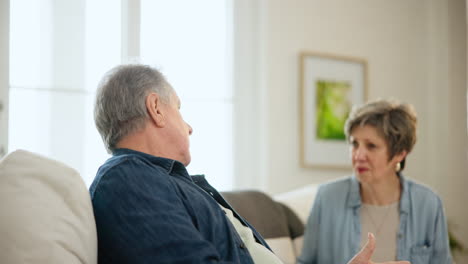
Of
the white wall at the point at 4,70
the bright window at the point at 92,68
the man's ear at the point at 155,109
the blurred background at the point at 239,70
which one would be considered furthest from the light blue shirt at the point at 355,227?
the white wall at the point at 4,70

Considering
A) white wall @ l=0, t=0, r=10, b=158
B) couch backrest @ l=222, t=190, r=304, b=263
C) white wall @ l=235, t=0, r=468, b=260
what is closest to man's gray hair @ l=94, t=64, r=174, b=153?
couch backrest @ l=222, t=190, r=304, b=263

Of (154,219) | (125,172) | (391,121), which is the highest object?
(391,121)

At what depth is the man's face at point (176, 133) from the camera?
165cm

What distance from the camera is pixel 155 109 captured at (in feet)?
5.30

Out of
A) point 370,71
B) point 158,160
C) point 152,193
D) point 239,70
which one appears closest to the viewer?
point 152,193

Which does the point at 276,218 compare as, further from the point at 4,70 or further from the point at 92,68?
the point at 4,70

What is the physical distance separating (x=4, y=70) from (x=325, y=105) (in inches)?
94.7

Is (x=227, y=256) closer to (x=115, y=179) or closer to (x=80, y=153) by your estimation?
(x=115, y=179)

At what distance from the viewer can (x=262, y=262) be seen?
164 cm

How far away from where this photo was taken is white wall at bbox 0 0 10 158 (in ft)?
11.3

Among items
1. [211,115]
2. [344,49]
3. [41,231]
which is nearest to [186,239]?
[41,231]

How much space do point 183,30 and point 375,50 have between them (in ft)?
5.72

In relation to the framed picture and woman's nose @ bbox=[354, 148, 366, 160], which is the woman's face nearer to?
woman's nose @ bbox=[354, 148, 366, 160]

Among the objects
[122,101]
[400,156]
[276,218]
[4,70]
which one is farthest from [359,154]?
[4,70]
